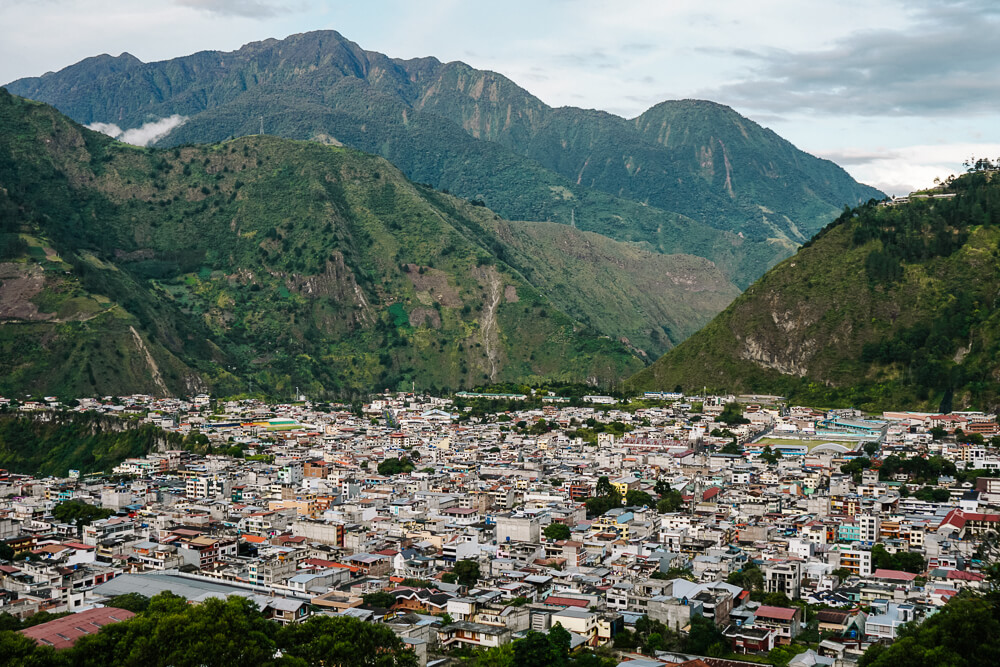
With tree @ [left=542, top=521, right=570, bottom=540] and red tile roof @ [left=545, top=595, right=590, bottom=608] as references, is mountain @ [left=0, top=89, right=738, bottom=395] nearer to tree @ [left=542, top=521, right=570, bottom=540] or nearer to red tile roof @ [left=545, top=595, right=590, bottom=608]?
tree @ [left=542, top=521, right=570, bottom=540]

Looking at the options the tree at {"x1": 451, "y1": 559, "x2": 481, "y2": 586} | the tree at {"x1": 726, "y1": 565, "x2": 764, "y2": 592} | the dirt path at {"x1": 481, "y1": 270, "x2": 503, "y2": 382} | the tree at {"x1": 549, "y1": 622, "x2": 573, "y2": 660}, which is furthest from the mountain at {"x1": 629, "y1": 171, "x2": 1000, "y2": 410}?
the tree at {"x1": 549, "y1": 622, "x2": 573, "y2": 660}

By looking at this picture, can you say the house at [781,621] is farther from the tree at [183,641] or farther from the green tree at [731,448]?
the green tree at [731,448]

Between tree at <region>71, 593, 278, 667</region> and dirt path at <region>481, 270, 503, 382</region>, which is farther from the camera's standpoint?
dirt path at <region>481, 270, 503, 382</region>

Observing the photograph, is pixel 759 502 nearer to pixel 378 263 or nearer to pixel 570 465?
pixel 570 465

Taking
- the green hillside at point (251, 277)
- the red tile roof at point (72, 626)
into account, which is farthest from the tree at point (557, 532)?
the green hillside at point (251, 277)

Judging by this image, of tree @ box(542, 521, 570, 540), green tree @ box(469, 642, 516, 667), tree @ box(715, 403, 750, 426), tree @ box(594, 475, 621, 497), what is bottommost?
green tree @ box(469, 642, 516, 667)

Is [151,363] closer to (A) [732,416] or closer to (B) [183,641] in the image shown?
(A) [732,416]

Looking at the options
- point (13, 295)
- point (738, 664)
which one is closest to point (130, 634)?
point (738, 664)
